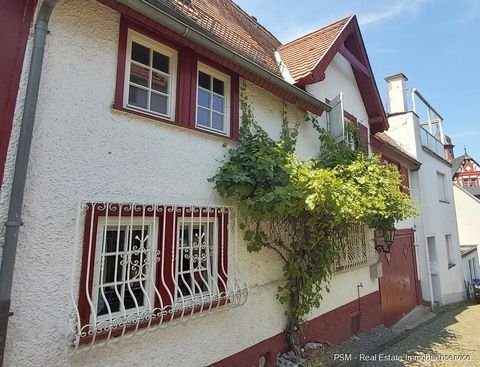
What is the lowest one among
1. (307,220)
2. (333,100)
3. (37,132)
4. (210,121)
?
(307,220)

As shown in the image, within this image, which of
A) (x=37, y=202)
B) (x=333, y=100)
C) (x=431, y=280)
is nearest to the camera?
(x=37, y=202)

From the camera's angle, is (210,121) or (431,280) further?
(431,280)

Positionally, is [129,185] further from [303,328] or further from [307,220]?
[303,328]

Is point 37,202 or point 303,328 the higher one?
point 37,202

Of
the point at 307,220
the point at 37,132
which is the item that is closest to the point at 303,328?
the point at 307,220

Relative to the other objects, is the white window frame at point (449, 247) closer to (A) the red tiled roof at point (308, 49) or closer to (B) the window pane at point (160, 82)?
(A) the red tiled roof at point (308, 49)

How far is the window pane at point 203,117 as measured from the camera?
5055 mm

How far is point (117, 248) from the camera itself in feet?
12.1

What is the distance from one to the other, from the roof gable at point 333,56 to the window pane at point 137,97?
397 cm

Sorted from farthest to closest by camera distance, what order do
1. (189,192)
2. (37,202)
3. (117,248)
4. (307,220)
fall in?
(307,220) → (189,192) → (117,248) → (37,202)

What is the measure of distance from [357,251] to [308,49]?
18.4 ft

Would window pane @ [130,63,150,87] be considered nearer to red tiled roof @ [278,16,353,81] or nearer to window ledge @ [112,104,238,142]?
window ledge @ [112,104,238,142]

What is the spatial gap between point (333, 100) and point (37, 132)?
7.22m

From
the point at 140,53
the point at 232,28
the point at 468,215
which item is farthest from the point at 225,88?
the point at 468,215
